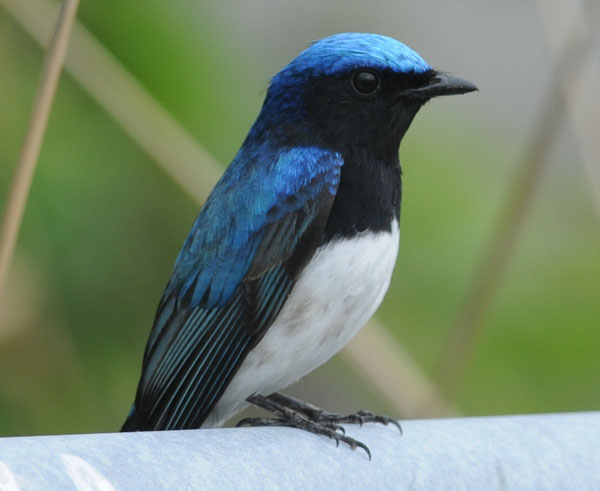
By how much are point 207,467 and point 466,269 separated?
2.37 meters

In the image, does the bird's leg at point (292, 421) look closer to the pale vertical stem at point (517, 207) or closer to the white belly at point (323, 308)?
the white belly at point (323, 308)

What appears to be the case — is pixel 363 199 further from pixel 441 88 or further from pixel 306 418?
pixel 306 418

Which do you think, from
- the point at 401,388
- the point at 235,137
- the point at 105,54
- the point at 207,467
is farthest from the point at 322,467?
the point at 235,137

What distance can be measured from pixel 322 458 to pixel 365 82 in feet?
3.98

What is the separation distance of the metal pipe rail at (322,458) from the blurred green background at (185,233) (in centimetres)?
119

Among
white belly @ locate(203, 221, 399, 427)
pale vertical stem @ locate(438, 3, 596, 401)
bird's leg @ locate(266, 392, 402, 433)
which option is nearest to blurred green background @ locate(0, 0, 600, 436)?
pale vertical stem @ locate(438, 3, 596, 401)

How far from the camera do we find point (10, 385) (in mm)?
3338

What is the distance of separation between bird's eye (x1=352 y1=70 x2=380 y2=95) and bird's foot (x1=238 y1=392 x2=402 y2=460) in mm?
788

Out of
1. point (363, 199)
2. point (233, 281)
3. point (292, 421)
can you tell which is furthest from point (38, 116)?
point (292, 421)

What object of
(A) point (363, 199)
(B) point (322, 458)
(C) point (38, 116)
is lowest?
(B) point (322, 458)

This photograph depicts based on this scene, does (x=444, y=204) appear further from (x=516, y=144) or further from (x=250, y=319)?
(x=250, y=319)

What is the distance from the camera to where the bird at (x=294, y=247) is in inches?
102

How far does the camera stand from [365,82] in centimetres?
278

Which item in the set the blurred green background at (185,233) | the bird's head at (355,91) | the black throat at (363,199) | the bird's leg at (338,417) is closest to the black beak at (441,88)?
the bird's head at (355,91)
